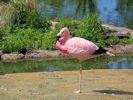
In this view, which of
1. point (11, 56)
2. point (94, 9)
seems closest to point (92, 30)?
point (11, 56)

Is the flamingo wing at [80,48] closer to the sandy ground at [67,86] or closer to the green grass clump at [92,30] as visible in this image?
the sandy ground at [67,86]

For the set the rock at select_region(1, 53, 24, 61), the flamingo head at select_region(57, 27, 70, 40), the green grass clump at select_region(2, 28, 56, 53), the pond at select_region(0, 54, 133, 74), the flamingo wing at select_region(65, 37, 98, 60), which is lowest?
the pond at select_region(0, 54, 133, 74)

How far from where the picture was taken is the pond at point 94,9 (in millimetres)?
17953

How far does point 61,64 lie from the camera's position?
1208 centimetres

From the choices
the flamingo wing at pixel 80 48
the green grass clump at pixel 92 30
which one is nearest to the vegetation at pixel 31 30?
the green grass clump at pixel 92 30

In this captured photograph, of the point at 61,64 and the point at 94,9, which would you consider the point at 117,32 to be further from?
the point at 94,9

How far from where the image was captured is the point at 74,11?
1936 cm

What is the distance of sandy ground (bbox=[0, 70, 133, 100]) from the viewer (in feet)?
25.5

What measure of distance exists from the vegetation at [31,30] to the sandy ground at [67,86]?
3799mm

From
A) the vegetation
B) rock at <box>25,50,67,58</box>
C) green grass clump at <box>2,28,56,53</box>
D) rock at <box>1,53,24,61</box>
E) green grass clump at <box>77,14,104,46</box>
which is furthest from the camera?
green grass clump at <box>77,14,104,46</box>

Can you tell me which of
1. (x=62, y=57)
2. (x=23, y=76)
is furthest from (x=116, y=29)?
(x=23, y=76)

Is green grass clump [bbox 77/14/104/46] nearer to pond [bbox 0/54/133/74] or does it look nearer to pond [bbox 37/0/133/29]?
pond [bbox 0/54/133/74]

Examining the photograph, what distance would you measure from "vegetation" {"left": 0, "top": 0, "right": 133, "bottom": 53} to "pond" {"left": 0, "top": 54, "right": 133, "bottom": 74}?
0.88m

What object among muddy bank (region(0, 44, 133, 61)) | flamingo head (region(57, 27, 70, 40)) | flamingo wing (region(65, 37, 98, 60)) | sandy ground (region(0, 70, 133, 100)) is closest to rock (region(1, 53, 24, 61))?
muddy bank (region(0, 44, 133, 61))
